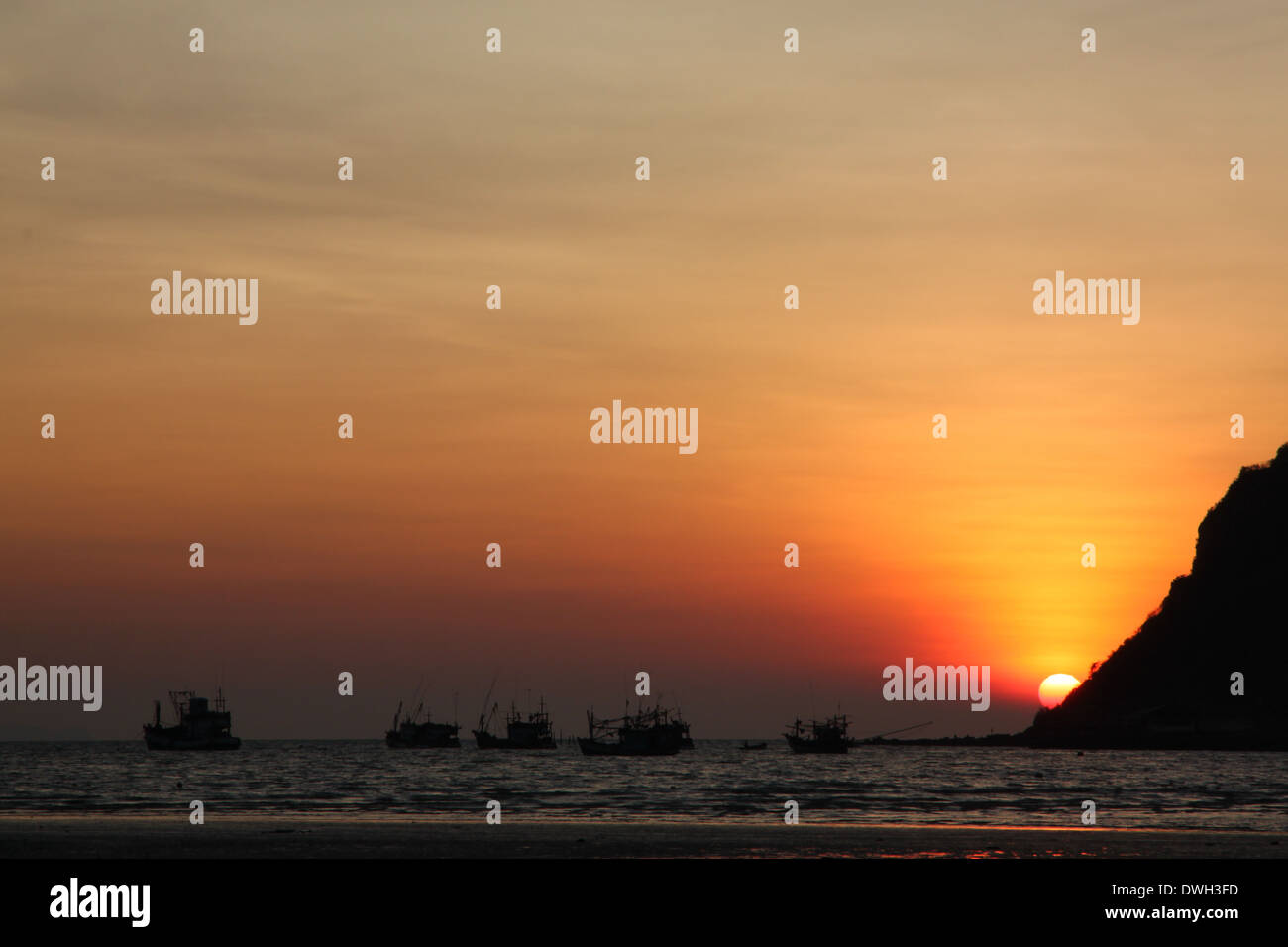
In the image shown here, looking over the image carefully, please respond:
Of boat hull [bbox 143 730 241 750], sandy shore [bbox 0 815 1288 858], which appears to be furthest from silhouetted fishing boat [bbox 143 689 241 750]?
sandy shore [bbox 0 815 1288 858]

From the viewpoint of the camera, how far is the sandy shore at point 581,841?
37812mm

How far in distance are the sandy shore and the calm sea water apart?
7.59m

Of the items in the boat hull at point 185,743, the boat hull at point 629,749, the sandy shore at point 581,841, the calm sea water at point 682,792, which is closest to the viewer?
the sandy shore at point 581,841

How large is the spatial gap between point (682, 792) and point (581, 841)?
153ft

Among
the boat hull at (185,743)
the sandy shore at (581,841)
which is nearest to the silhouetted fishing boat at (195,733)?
the boat hull at (185,743)

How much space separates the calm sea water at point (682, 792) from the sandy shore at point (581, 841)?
759cm

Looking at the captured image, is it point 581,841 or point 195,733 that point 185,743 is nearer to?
point 195,733

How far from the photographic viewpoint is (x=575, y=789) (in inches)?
3688

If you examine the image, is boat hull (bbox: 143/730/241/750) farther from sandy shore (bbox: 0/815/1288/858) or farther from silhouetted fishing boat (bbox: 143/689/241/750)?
→ sandy shore (bbox: 0/815/1288/858)

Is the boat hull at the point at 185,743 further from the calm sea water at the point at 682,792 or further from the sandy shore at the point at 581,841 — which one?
the sandy shore at the point at 581,841

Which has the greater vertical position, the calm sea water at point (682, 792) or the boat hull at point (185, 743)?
the calm sea water at point (682, 792)

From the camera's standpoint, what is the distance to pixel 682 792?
88125 mm

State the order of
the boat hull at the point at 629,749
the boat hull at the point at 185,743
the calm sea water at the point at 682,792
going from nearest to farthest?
the calm sea water at the point at 682,792 → the boat hull at the point at 629,749 → the boat hull at the point at 185,743

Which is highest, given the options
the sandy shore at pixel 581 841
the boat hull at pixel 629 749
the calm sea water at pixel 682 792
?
the sandy shore at pixel 581 841
